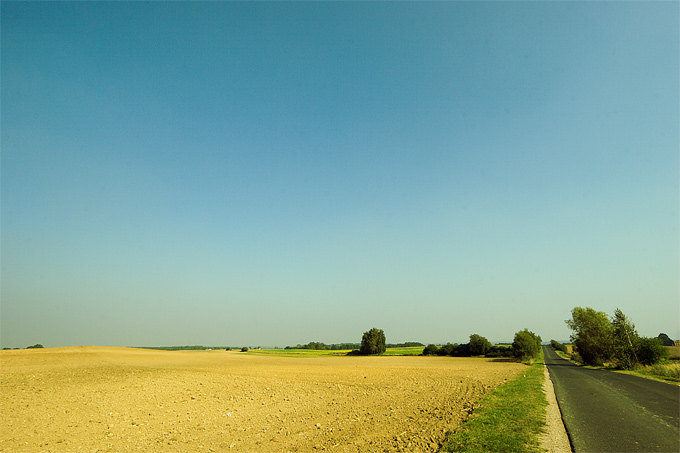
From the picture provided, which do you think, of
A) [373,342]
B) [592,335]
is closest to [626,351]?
[592,335]

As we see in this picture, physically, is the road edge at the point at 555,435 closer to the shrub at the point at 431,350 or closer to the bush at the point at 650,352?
the bush at the point at 650,352

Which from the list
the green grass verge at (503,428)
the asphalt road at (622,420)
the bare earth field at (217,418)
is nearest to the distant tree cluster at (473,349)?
the asphalt road at (622,420)

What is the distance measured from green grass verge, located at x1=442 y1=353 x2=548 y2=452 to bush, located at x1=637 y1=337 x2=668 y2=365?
3993 centimetres

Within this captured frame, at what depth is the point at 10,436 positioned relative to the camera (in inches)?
506

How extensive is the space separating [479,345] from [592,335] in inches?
2005

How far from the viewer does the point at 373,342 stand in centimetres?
12794

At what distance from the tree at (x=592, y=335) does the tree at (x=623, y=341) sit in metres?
2.20

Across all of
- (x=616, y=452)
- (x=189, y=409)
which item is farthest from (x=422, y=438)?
(x=189, y=409)

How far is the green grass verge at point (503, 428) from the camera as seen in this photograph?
32.9 feet

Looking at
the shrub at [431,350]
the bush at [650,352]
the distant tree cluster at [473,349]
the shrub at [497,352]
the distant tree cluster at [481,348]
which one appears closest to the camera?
the bush at [650,352]

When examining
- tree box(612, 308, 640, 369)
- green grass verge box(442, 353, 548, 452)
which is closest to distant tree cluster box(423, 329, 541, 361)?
tree box(612, 308, 640, 369)

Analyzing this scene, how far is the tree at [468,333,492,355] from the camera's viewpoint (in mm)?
108750

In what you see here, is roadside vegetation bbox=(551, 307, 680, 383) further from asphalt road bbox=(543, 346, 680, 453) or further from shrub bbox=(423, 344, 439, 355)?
shrub bbox=(423, 344, 439, 355)

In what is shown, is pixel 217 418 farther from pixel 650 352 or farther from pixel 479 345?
pixel 479 345
